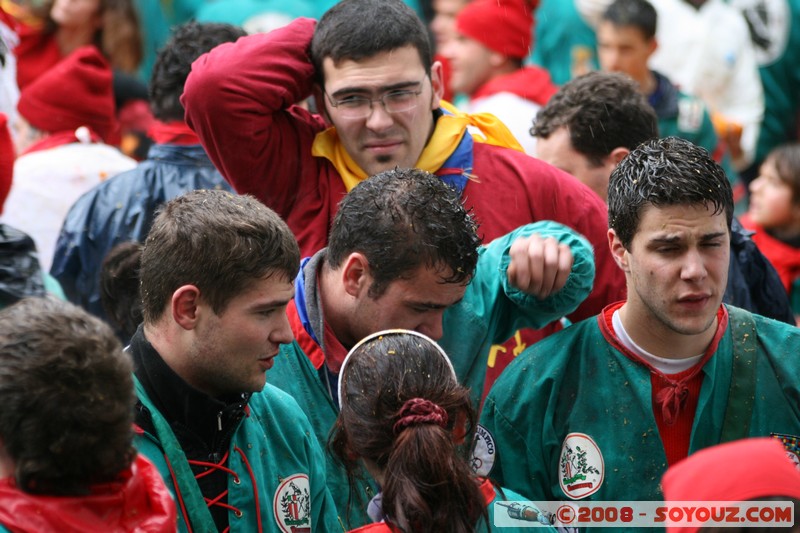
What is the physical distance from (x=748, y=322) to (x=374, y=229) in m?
1.17

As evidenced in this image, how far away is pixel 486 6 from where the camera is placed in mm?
7625

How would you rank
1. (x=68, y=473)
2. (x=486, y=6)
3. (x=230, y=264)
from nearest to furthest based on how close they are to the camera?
1. (x=68, y=473)
2. (x=230, y=264)
3. (x=486, y=6)

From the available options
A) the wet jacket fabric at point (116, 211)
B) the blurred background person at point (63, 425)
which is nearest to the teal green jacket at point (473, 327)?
the blurred background person at point (63, 425)

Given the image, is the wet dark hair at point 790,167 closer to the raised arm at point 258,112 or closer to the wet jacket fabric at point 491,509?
the raised arm at point 258,112

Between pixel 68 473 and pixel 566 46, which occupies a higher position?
pixel 566 46

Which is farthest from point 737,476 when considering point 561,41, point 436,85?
point 561,41

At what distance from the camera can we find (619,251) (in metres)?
4.05

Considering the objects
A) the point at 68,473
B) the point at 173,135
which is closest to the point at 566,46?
the point at 173,135

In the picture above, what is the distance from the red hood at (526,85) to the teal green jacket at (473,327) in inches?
113

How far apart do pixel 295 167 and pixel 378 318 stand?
1004mm

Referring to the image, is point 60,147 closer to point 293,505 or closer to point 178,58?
point 178,58

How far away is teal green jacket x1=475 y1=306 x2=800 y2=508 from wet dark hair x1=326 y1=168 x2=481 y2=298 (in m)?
0.44

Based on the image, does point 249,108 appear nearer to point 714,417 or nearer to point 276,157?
point 276,157

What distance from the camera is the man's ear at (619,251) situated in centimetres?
402
